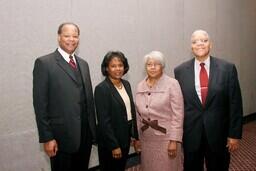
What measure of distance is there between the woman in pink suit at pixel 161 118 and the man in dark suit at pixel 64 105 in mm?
470

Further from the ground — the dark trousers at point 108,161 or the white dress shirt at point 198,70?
the white dress shirt at point 198,70

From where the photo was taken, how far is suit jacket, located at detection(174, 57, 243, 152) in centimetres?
262

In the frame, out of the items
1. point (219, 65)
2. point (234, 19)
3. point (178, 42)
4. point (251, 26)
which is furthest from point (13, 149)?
point (251, 26)

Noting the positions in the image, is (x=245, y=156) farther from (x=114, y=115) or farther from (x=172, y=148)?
(x=114, y=115)

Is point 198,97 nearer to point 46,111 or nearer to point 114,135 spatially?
point 114,135

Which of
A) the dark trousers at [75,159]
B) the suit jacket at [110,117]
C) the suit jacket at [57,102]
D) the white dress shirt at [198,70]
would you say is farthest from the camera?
the white dress shirt at [198,70]

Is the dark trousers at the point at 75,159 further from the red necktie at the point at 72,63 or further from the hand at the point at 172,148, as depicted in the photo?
the hand at the point at 172,148

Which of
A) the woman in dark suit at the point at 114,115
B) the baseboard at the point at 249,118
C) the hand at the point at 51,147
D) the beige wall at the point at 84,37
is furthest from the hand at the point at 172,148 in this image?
the baseboard at the point at 249,118

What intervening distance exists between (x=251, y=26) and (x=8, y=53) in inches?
210

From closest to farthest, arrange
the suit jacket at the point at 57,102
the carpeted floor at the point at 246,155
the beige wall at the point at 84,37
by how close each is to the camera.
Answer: the suit jacket at the point at 57,102, the beige wall at the point at 84,37, the carpeted floor at the point at 246,155

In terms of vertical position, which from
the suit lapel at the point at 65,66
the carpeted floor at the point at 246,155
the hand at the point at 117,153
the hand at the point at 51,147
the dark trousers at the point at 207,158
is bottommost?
the carpeted floor at the point at 246,155

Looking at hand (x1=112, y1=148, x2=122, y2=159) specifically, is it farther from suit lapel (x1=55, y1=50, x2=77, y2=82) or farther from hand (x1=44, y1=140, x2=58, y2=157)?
suit lapel (x1=55, y1=50, x2=77, y2=82)

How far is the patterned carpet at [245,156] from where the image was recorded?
3.92 metres

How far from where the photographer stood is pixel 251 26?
22.0 ft
